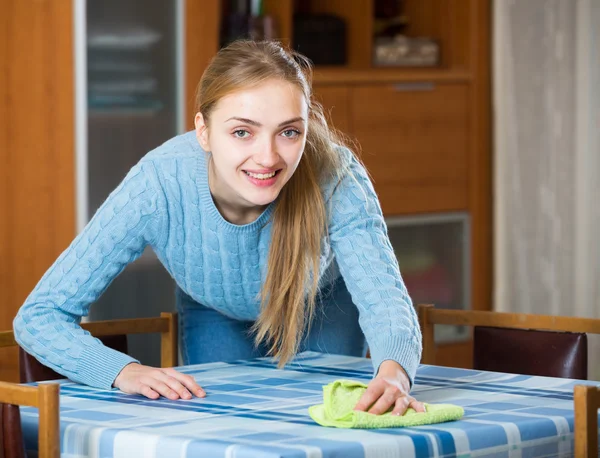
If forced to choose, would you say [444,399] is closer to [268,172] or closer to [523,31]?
[268,172]

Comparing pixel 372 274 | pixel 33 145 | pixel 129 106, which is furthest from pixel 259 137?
pixel 129 106

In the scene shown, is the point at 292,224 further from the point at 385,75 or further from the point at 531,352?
the point at 385,75

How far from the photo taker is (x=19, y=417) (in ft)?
5.09

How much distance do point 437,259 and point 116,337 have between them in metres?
2.43

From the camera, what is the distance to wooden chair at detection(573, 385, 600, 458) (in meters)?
1.48

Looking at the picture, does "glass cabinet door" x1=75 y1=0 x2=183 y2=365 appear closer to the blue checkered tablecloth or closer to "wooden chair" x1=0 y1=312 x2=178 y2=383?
"wooden chair" x1=0 y1=312 x2=178 y2=383

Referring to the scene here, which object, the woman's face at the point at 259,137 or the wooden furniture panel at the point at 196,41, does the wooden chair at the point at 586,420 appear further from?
the wooden furniture panel at the point at 196,41

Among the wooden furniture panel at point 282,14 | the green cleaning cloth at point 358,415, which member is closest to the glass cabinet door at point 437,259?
the wooden furniture panel at point 282,14

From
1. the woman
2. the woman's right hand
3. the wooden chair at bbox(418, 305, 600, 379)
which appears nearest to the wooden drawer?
the wooden chair at bbox(418, 305, 600, 379)

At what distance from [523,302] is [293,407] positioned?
9.72 feet

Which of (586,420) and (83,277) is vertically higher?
(83,277)

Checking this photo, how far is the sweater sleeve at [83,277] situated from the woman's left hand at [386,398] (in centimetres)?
48

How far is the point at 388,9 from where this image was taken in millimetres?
4621

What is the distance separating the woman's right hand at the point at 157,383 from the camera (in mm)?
1759
